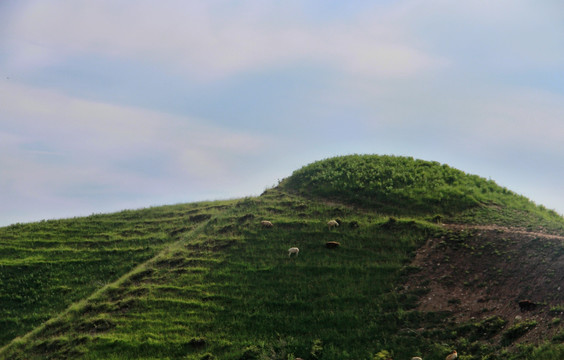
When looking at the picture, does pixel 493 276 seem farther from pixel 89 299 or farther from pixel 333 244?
pixel 89 299

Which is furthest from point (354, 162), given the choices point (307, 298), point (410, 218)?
point (307, 298)

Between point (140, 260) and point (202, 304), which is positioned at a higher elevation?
point (140, 260)

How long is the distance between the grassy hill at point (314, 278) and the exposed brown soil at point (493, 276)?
86 millimetres

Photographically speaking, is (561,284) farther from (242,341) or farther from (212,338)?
(212,338)

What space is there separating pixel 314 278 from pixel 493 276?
8974 millimetres

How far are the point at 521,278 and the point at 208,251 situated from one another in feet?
60.1

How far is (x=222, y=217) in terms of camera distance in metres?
35.8

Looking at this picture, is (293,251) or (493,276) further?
(293,251)

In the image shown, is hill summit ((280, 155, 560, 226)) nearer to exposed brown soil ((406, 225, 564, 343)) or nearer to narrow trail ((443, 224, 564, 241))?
narrow trail ((443, 224, 564, 241))

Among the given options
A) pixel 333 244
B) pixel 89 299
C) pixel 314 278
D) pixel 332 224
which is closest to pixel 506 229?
pixel 333 244

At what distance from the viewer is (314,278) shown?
82.3ft

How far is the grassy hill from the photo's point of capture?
1955 cm

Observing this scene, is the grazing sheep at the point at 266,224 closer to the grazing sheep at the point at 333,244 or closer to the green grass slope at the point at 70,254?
the grazing sheep at the point at 333,244

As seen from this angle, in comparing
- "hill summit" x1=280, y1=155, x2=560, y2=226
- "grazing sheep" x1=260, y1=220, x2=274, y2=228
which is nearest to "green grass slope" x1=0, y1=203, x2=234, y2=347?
"grazing sheep" x1=260, y1=220, x2=274, y2=228
